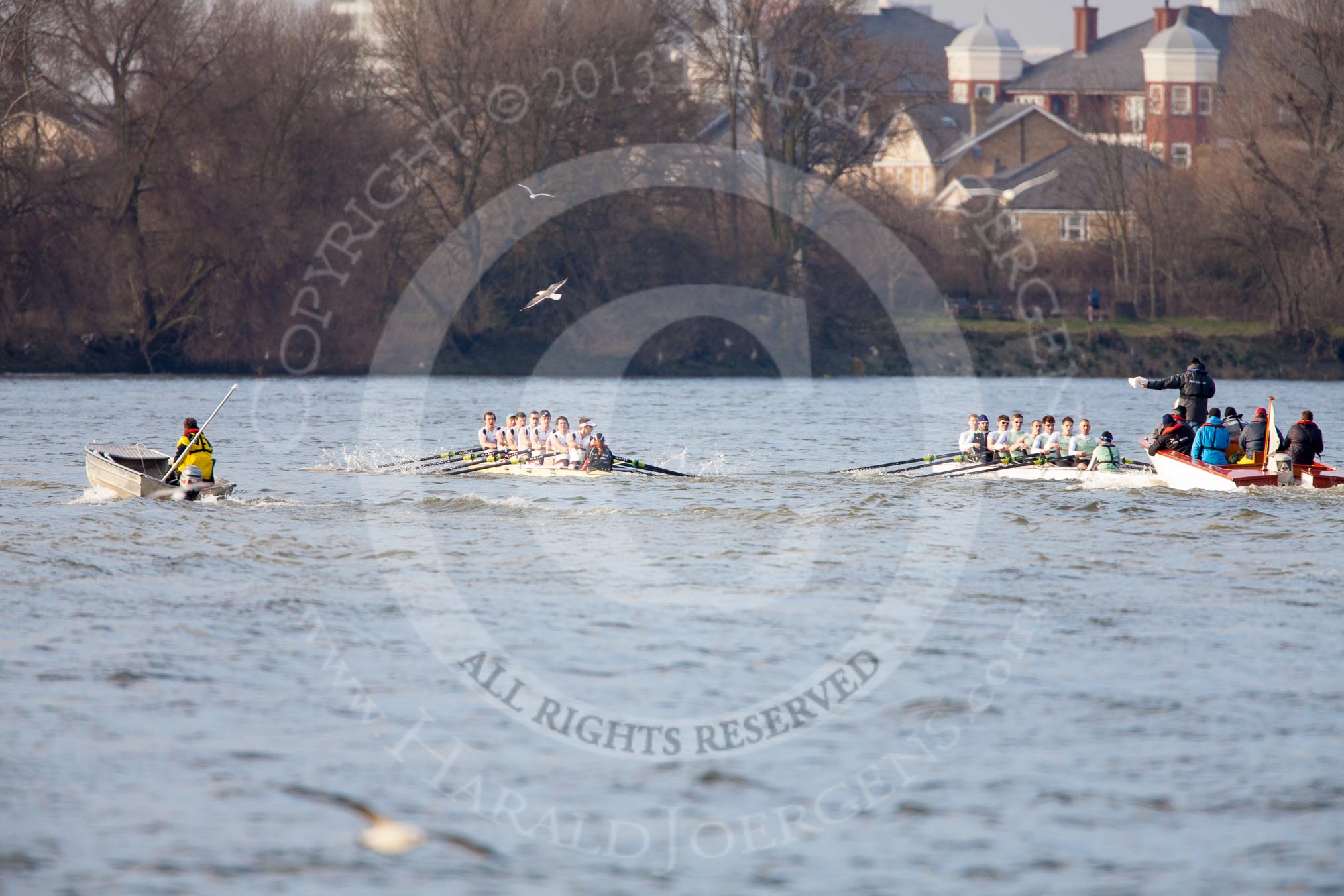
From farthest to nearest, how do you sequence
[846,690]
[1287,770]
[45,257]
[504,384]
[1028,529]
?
[504,384], [45,257], [1028,529], [846,690], [1287,770]

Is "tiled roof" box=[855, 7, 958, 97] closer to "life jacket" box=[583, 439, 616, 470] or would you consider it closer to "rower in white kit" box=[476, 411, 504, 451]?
"rower in white kit" box=[476, 411, 504, 451]

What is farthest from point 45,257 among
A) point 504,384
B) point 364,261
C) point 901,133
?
point 901,133

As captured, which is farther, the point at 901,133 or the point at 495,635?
the point at 901,133

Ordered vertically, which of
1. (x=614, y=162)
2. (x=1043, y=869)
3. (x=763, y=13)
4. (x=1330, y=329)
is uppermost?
(x=763, y=13)

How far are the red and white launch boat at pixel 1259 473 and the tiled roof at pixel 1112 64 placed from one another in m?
77.5

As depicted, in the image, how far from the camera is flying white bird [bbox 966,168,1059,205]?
70750mm

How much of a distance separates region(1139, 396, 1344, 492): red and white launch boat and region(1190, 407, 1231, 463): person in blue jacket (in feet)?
0.36

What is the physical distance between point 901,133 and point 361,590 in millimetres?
41035

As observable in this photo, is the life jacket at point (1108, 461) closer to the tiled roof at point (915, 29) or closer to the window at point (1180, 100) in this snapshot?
the window at point (1180, 100)

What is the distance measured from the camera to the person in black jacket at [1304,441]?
23.4 m

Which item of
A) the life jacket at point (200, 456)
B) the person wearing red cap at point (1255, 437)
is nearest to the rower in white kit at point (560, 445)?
the life jacket at point (200, 456)

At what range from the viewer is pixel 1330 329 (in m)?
52.9

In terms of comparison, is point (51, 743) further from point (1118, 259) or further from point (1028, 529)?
point (1118, 259)

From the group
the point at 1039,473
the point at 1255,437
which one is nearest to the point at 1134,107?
the point at 1039,473
